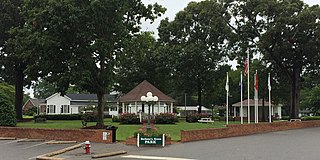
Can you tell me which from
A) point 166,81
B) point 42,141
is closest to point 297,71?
point 166,81

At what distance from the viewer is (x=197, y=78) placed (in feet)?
188

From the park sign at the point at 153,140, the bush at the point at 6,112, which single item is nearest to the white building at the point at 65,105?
the bush at the point at 6,112

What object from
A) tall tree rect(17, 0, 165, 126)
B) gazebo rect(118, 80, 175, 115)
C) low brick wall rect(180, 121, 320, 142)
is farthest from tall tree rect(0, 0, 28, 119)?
low brick wall rect(180, 121, 320, 142)

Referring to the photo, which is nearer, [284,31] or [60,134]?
[60,134]

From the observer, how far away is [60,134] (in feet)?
83.6

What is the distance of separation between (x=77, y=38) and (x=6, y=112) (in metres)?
8.02

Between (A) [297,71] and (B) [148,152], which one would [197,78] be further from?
(B) [148,152]

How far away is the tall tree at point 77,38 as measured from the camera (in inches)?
1181

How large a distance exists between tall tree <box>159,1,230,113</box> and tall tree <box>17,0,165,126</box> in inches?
869

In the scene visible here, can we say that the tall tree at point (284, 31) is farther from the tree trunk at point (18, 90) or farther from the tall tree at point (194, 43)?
the tree trunk at point (18, 90)

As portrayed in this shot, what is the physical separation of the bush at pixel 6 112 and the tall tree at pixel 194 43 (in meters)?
28.0

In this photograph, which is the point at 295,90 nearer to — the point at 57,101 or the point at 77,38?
the point at 77,38

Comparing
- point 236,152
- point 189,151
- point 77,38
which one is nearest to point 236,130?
point 236,152

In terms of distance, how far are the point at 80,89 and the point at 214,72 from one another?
1168 inches
